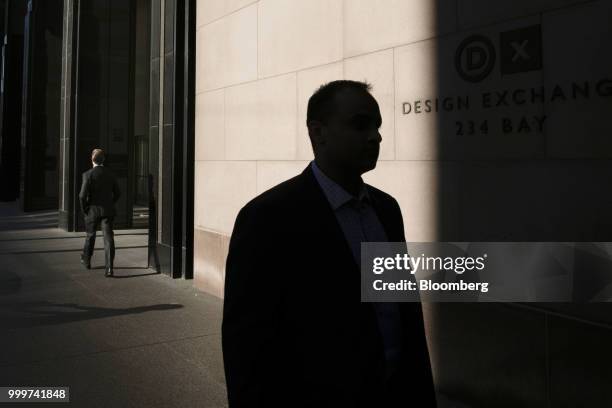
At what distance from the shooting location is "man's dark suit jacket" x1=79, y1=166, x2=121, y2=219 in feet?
32.4

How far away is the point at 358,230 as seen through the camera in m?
2.25

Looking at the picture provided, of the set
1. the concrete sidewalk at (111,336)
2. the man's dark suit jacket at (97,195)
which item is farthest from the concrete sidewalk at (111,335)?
the man's dark suit jacket at (97,195)

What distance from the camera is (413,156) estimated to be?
16.8ft

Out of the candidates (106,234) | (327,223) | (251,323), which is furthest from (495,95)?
(106,234)

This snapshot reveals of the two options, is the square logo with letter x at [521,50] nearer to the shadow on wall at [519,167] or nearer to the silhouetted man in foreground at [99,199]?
the shadow on wall at [519,167]

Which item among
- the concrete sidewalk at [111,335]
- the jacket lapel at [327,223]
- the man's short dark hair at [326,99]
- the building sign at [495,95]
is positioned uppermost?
the building sign at [495,95]

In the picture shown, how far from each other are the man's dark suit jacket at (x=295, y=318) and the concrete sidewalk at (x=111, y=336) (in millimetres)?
2705

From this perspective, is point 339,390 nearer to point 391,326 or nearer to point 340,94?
point 391,326

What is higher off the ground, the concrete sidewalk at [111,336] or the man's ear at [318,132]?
the man's ear at [318,132]

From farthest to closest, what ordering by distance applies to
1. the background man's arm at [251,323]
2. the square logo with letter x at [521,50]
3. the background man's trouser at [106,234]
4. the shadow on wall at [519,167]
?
the background man's trouser at [106,234] → the square logo with letter x at [521,50] → the shadow on wall at [519,167] → the background man's arm at [251,323]

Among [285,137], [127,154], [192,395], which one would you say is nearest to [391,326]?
[192,395]

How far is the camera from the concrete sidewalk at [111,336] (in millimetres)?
4742

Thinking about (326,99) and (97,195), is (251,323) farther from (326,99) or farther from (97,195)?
(97,195)

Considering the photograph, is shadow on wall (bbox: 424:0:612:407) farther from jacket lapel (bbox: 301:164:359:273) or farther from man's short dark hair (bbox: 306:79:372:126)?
jacket lapel (bbox: 301:164:359:273)
